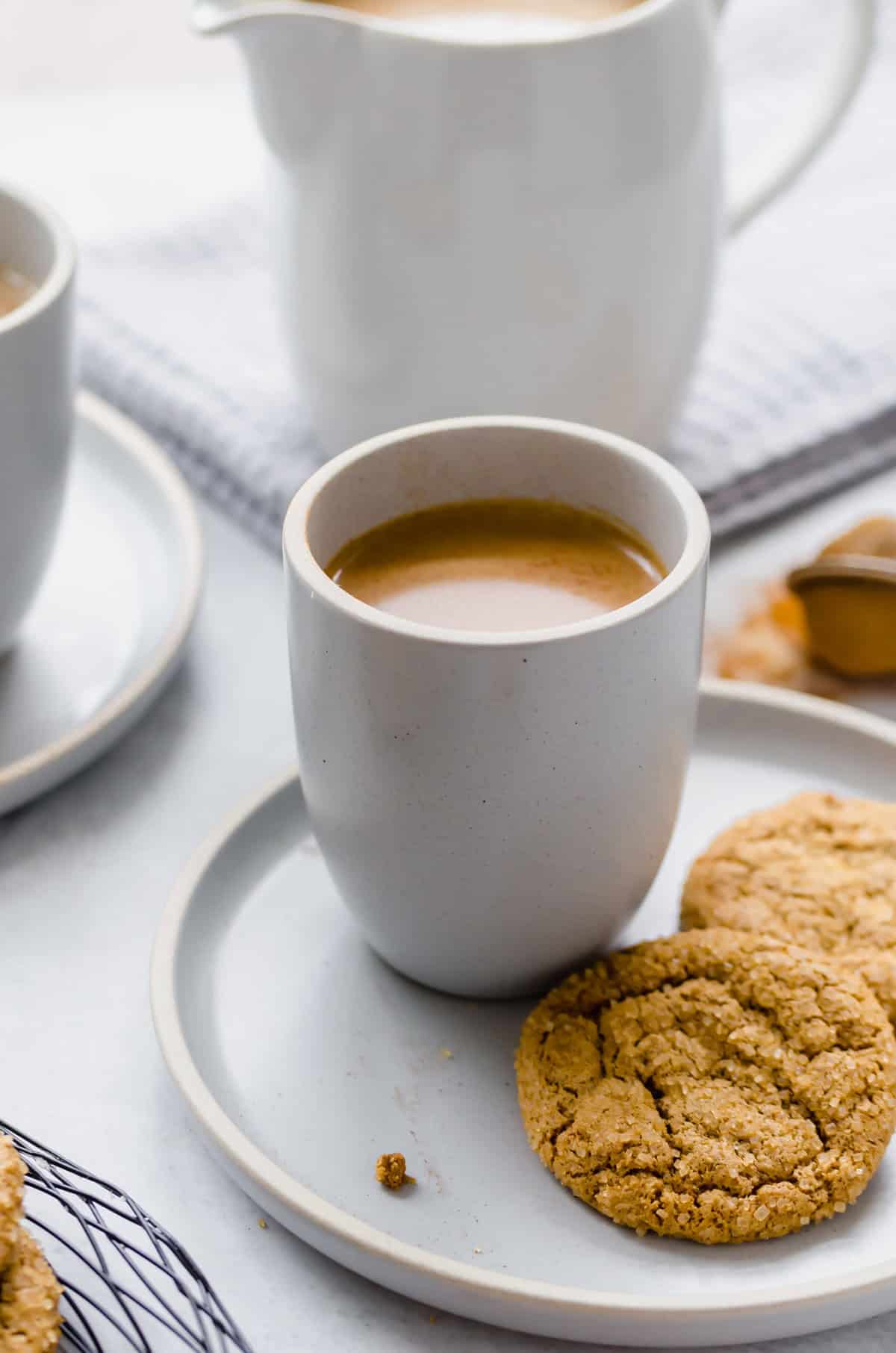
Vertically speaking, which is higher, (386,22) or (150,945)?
(386,22)

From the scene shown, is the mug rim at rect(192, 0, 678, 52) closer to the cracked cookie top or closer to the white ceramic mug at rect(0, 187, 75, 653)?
the white ceramic mug at rect(0, 187, 75, 653)

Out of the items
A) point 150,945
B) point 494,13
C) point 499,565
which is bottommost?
point 150,945

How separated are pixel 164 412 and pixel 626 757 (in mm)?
764

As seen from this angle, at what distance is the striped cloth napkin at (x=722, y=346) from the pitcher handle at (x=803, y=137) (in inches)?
5.8

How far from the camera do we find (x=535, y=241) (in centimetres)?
114

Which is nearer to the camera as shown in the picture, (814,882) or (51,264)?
(814,882)

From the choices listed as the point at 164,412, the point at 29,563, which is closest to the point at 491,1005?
the point at 29,563

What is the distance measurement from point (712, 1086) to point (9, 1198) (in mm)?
342

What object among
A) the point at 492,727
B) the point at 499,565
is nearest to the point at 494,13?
the point at 499,565

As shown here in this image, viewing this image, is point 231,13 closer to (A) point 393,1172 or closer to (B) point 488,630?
(B) point 488,630

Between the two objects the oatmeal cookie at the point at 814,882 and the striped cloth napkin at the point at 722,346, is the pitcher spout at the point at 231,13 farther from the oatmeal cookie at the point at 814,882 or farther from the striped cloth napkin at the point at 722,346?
the oatmeal cookie at the point at 814,882

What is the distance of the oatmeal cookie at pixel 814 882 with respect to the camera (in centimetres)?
90

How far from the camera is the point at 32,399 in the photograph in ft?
3.42

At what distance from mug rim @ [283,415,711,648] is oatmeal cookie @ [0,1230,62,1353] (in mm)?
327
